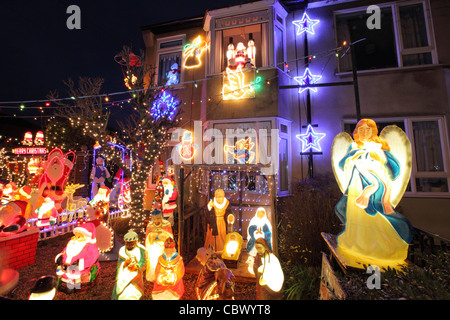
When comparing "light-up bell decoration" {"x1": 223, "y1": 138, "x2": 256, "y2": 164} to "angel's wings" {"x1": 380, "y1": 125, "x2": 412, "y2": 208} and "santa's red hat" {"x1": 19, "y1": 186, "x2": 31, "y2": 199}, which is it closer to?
"angel's wings" {"x1": 380, "y1": 125, "x2": 412, "y2": 208}

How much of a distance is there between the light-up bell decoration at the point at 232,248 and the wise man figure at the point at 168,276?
5.13 feet

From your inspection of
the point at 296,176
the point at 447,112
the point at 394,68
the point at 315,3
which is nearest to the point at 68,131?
the point at 296,176

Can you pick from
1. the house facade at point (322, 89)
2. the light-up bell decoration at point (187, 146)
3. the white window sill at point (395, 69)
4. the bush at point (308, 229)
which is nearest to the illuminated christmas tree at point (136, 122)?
the house facade at point (322, 89)

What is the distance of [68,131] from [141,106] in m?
11.0

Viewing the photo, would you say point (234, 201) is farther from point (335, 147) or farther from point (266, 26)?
point (266, 26)

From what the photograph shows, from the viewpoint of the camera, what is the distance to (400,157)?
2.88 metres

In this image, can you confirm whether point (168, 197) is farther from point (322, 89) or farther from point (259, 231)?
point (322, 89)

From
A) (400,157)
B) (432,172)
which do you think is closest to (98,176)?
(400,157)

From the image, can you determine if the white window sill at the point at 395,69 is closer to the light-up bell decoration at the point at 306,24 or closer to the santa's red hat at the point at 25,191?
the light-up bell decoration at the point at 306,24

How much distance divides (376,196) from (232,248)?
10.5 ft

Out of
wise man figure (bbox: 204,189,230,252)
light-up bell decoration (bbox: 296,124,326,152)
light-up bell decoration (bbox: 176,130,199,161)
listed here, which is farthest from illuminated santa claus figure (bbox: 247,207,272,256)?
light-up bell decoration (bbox: 176,130,199,161)

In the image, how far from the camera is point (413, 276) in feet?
7.44

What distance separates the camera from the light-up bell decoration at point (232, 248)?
470cm

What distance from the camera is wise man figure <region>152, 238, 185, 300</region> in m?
3.29
